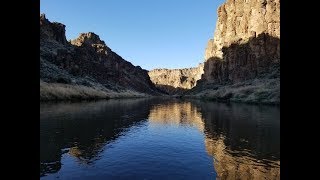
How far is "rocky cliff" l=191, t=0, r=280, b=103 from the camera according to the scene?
11006 cm

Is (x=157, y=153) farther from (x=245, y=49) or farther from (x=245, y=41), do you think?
(x=245, y=41)

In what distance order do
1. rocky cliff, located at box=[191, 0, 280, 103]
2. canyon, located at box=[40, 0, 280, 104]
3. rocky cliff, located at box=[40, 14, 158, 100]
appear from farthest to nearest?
rocky cliff, located at box=[191, 0, 280, 103] → canyon, located at box=[40, 0, 280, 104] → rocky cliff, located at box=[40, 14, 158, 100]

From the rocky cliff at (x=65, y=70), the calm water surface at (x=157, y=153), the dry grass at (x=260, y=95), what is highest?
the rocky cliff at (x=65, y=70)

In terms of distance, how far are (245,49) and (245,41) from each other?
12.7ft

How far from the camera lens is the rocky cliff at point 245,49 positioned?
110062 mm

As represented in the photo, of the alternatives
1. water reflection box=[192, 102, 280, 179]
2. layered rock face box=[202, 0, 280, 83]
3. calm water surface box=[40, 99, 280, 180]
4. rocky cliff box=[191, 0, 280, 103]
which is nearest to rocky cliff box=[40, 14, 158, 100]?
rocky cliff box=[191, 0, 280, 103]

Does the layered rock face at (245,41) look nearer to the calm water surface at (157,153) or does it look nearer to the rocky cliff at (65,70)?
the rocky cliff at (65,70)

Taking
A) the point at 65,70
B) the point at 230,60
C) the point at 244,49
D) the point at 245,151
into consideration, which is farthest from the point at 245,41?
the point at 245,151

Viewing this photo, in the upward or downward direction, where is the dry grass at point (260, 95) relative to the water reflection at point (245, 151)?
upward

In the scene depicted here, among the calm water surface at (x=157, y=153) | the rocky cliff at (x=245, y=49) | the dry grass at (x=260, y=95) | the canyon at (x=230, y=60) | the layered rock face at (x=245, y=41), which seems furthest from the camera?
the layered rock face at (x=245, y=41)

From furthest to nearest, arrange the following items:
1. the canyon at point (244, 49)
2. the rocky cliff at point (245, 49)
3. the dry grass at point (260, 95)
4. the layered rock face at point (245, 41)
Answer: the layered rock face at point (245, 41) → the rocky cliff at point (245, 49) → the canyon at point (244, 49) → the dry grass at point (260, 95)

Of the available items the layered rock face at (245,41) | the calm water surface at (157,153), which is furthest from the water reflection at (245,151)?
the layered rock face at (245,41)

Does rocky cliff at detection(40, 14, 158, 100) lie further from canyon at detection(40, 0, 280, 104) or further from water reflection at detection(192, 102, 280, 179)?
water reflection at detection(192, 102, 280, 179)
